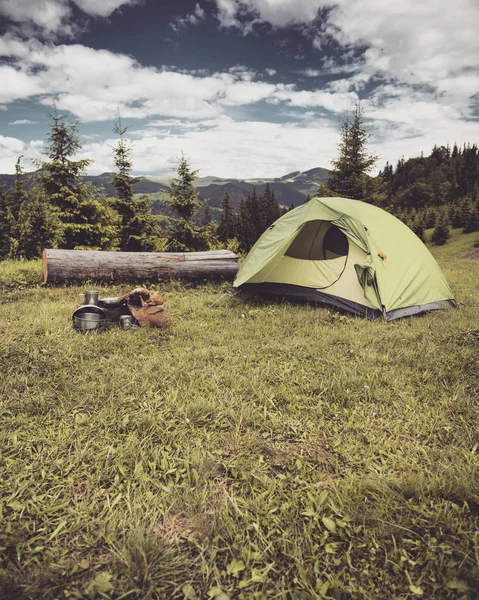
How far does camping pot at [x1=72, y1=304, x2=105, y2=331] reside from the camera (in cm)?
536

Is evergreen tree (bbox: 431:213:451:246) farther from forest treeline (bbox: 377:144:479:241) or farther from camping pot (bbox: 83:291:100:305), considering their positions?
camping pot (bbox: 83:291:100:305)

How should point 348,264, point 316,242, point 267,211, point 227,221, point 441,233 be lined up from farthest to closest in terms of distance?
point 267,211, point 227,221, point 441,233, point 316,242, point 348,264

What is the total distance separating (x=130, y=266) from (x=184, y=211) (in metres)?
10.3

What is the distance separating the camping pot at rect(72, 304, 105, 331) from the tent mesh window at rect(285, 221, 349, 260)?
14.1ft

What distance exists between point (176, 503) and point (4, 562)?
3.33 ft

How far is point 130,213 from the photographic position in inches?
752

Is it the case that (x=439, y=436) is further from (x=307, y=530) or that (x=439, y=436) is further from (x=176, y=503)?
(x=176, y=503)

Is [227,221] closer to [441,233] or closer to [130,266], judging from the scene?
[441,233]

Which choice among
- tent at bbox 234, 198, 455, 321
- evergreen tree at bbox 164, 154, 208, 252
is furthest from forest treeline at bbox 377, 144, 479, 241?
tent at bbox 234, 198, 455, 321

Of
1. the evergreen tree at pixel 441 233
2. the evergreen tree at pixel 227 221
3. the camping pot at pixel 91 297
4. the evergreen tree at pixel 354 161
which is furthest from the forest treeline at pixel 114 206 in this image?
the evergreen tree at pixel 227 221

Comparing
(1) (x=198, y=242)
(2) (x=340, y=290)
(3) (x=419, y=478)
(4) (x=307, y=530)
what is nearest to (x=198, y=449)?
(4) (x=307, y=530)

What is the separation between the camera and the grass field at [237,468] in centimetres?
188

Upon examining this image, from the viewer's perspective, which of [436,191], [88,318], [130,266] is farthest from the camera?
[436,191]

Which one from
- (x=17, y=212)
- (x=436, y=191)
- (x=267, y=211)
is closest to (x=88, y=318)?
(x=17, y=212)
